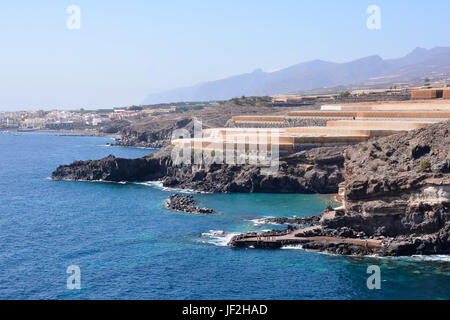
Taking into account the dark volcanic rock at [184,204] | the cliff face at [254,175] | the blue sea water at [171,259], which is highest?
the cliff face at [254,175]

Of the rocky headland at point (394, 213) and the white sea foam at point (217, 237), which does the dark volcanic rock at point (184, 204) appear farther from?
the rocky headland at point (394, 213)

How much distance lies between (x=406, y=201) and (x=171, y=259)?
1661 cm

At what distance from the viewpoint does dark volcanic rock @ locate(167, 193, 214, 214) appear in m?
57.5

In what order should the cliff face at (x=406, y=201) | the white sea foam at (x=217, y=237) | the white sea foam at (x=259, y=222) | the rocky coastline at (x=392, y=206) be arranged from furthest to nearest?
the white sea foam at (x=259, y=222) < the white sea foam at (x=217, y=237) < the rocky coastline at (x=392, y=206) < the cliff face at (x=406, y=201)

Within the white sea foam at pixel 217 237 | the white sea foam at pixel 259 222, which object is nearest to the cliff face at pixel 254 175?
the white sea foam at pixel 259 222

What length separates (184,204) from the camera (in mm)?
60844

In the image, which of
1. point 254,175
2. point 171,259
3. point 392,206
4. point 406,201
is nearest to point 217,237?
point 171,259

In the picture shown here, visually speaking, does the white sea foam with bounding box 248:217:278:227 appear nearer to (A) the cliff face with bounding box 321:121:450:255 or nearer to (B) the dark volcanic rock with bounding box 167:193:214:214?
(B) the dark volcanic rock with bounding box 167:193:214:214

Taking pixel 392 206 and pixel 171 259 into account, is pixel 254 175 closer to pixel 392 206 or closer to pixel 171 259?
pixel 392 206

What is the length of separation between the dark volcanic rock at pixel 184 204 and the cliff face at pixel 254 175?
7.55 meters

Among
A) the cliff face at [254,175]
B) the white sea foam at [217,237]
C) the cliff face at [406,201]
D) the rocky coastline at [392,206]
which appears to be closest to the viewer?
the cliff face at [406,201]

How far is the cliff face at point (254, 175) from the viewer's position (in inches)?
2717
